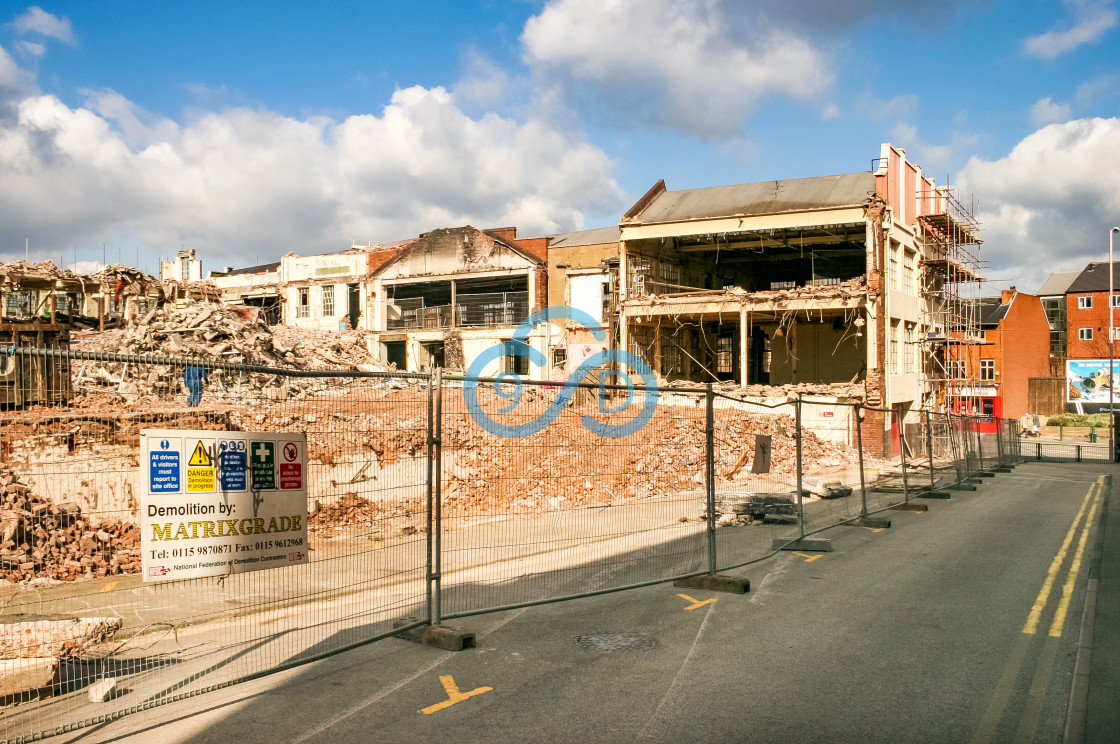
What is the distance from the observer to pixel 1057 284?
7650 centimetres

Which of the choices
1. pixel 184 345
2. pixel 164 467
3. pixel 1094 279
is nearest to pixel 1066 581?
pixel 164 467

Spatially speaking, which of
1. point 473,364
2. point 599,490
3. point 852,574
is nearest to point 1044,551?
point 852,574

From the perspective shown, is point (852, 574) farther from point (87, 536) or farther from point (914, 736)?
point (87, 536)

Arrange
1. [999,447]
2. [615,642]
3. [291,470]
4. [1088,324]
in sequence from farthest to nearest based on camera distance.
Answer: [1088,324], [999,447], [615,642], [291,470]

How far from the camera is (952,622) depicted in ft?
27.8

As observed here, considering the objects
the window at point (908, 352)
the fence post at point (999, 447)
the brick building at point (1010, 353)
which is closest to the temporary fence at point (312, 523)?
the fence post at point (999, 447)

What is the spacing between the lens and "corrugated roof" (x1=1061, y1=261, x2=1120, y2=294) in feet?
232

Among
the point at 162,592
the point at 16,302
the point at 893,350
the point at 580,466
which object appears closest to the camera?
the point at 162,592

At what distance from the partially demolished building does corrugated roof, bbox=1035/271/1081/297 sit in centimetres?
3514

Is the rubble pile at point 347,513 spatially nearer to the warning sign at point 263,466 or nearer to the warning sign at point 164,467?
the warning sign at point 263,466

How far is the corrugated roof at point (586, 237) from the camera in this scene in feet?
147

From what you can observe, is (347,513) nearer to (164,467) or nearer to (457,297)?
(164,467)

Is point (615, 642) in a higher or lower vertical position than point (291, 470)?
lower

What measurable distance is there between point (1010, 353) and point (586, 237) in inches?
1547
